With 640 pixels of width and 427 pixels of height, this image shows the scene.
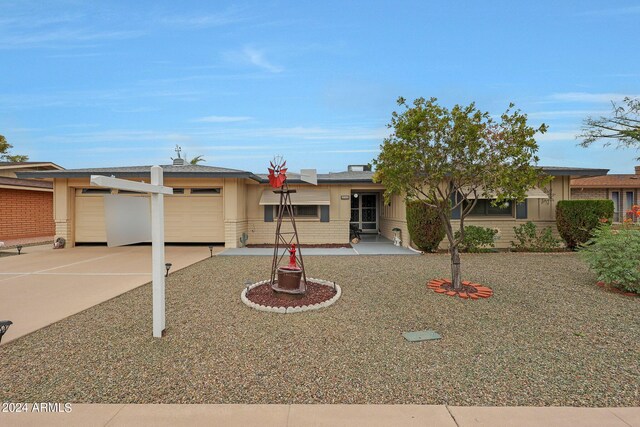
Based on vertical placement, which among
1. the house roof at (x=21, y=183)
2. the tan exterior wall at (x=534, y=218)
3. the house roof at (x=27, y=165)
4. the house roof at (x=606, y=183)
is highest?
the house roof at (x=27, y=165)

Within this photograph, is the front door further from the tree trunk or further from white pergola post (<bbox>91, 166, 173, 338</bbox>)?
white pergola post (<bbox>91, 166, 173, 338</bbox>)

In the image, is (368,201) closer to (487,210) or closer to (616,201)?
(487,210)

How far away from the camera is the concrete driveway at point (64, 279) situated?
15.4 feet

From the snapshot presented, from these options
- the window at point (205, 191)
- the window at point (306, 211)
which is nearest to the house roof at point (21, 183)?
the window at point (205, 191)

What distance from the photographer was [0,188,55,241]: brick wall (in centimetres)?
1428

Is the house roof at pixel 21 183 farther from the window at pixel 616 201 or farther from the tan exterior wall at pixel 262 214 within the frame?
the window at pixel 616 201

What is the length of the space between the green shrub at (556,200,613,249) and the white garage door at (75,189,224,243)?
42.9 ft

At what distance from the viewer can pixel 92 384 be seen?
2744 millimetres

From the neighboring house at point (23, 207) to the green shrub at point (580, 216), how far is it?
2296cm

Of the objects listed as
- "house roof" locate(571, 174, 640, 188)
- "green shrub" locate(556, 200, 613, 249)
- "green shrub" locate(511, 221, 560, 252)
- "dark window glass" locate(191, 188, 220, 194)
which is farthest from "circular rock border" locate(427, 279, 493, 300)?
"house roof" locate(571, 174, 640, 188)

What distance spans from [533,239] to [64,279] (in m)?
15.0

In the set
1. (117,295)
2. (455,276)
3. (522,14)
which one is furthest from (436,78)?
(117,295)

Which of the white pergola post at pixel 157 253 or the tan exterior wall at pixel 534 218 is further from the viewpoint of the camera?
the tan exterior wall at pixel 534 218

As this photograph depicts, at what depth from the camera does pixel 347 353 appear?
3.37 m
